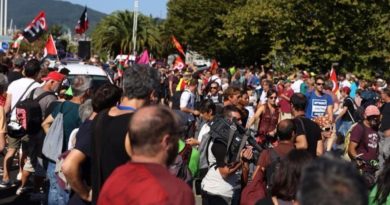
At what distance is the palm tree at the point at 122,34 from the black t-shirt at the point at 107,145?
227ft

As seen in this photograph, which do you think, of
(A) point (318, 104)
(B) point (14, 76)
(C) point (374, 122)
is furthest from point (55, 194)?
(A) point (318, 104)

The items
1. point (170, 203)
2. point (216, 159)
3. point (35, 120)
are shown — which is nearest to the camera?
point (170, 203)

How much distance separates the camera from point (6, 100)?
33.7 ft

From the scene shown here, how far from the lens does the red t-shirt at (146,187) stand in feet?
11.4

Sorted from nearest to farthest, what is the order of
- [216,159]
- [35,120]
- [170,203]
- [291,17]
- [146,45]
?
1. [170,203]
2. [216,159]
3. [35,120]
4. [291,17]
5. [146,45]

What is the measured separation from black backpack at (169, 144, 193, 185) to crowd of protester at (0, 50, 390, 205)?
0.04ft

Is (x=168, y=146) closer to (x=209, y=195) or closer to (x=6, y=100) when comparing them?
(x=209, y=195)

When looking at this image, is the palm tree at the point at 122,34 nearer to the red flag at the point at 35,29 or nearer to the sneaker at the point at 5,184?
the red flag at the point at 35,29

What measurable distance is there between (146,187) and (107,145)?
1365 millimetres

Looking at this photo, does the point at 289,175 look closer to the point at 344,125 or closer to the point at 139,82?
the point at 139,82

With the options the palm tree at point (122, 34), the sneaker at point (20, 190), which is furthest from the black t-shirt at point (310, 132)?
the palm tree at point (122, 34)

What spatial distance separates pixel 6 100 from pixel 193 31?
5691 cm

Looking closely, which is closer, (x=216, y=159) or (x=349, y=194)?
(x=349, y=194)

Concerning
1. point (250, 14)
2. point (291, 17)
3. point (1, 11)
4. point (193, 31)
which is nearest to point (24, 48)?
point (1, 11)
